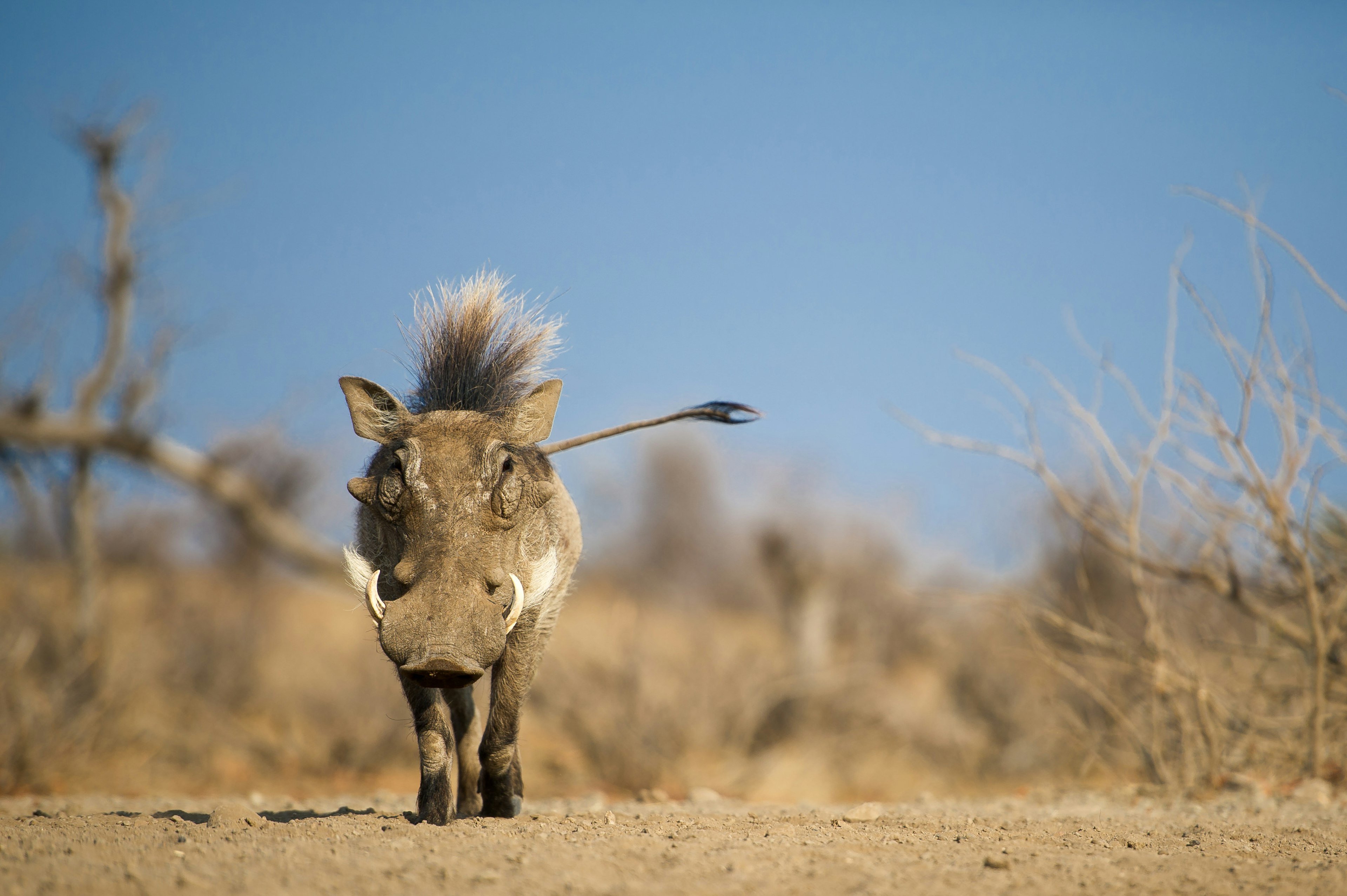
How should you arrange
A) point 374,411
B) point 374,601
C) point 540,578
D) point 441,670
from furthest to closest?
point 374,411, point 540,578, point 374,601, point 441,670

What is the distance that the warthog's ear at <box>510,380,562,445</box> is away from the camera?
16.6 feet

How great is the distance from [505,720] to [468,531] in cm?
115

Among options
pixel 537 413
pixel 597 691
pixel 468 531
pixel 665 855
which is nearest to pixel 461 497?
pixel 468 531

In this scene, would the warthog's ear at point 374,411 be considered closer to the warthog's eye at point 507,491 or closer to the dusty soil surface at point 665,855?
the warthog's eye at point 507,491

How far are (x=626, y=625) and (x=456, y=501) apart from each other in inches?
289

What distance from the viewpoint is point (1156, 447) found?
6.75m

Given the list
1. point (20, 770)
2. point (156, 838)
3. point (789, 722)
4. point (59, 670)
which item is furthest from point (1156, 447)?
point (59, 670)

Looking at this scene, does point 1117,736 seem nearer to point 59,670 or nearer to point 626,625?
point 626,625

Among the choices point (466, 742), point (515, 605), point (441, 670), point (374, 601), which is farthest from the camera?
point (466, 742)

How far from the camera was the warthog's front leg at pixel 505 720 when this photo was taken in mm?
Answer: 5035

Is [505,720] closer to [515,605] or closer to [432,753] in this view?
[432,753]

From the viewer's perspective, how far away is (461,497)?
4.46 meters

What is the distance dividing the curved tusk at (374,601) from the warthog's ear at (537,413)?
41.5 inches

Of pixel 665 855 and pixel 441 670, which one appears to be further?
pixel 441 670
